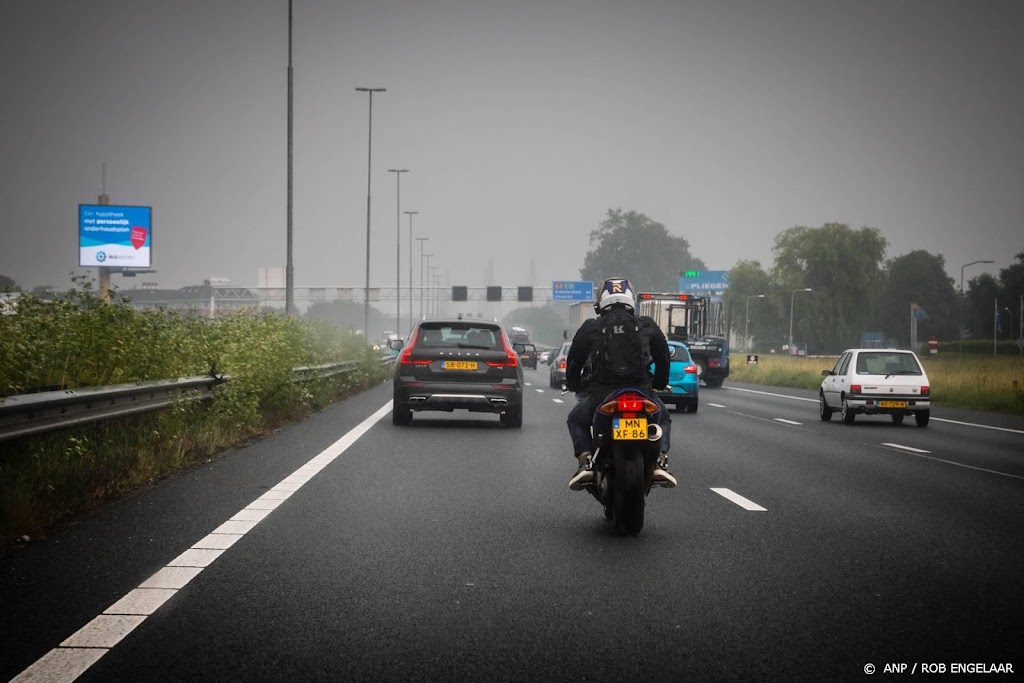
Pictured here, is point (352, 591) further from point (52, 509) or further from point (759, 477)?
point (759, 477)

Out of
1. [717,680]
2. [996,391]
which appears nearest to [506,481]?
[717,680]

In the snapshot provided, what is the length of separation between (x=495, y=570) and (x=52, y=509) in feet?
12.4

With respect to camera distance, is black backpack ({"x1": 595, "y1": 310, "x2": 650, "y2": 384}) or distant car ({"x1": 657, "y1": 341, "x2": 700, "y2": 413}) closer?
black backpack ({"x1": 595, "y1": 310, "x2": 650, "y2": 384})

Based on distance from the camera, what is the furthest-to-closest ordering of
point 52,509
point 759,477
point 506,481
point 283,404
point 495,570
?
point 283,404, point 759,477, point 506,481, point 52,509, point 495,570

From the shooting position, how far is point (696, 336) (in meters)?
48.0

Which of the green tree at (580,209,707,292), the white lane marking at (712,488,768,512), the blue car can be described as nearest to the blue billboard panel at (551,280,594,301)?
the green tree at (580,209,707,292)

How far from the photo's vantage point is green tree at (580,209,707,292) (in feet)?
524

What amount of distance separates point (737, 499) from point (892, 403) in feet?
42.4

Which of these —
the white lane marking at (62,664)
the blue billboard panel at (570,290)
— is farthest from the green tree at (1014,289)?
the white lane marking at (62,664)

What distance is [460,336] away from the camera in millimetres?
19125

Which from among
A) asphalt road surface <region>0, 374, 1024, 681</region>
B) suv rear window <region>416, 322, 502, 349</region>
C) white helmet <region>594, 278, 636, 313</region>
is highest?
white helmet <region>594, 278, 636, 313</region>

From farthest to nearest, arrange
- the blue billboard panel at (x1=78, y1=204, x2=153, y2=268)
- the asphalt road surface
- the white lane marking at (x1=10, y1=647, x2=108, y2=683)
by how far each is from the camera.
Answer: the blue billboard panel at (x1=78, y1=204, x2=153, y2=268) → the asphalt road surface → the white lane marking at (x1=10, y1=647, x2=108, y2=683)

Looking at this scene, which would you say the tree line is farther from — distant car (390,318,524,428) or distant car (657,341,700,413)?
distant car (390,318,524,428)

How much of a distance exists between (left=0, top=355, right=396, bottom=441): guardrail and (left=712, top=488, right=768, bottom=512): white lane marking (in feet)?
17.9
